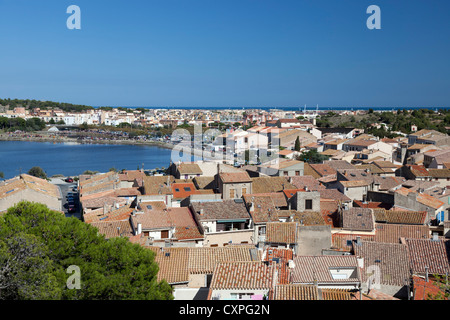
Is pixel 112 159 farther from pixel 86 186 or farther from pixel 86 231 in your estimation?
pixel 86 231

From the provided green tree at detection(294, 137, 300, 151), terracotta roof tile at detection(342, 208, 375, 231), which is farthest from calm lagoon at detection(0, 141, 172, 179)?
terracotta roof tile at detection(342, 208, 375, 231)

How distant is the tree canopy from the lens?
4367 millimetres

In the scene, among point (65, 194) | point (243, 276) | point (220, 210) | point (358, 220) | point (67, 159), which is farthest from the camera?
point (67, 159)

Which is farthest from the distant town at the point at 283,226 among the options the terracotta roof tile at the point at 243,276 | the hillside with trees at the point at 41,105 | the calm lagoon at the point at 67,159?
the hillside with trees at the point at 41,105

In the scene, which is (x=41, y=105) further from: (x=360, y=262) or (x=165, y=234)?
(x=360, y=262)

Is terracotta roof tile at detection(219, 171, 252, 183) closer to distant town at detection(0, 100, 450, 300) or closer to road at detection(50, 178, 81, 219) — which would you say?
distant town at detection(0, 100, 450, 300)

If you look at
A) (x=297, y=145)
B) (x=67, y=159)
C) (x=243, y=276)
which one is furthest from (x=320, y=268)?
(x=67, y=159)

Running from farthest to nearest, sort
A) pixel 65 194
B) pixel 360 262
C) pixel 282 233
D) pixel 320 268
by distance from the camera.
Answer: pixel 65 194
pixel 282 233
pixel 360 262
pixel 320 268

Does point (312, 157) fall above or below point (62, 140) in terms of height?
above

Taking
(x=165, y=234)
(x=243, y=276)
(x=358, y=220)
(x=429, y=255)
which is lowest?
(x=165, y=234)

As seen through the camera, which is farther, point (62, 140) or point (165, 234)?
point (62, 140)

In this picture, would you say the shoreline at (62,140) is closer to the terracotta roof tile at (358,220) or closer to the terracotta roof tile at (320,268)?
the terracotta roof tile at (358,220)

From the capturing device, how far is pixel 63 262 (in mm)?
5395
